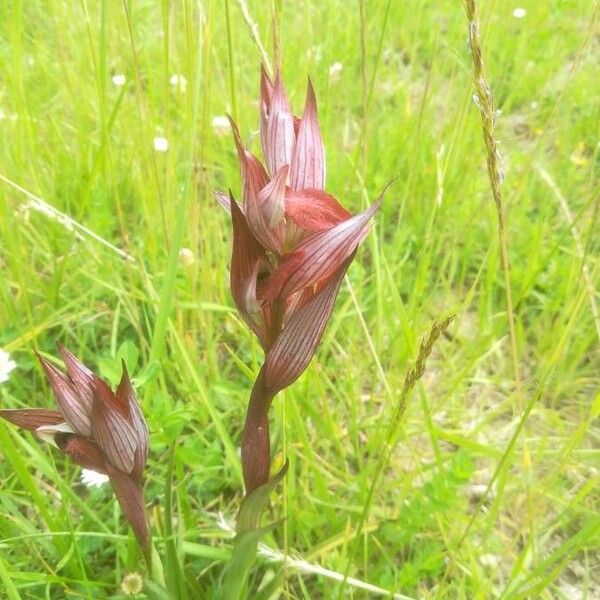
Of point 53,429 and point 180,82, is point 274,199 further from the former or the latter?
→ point 180,82

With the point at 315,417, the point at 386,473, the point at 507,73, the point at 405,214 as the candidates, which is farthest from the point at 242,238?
the point at 507,73

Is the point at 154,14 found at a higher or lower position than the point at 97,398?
higher

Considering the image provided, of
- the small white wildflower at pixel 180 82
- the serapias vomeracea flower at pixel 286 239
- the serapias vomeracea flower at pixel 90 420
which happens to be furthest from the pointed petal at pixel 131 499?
the small white wildflower at pixel 180 82

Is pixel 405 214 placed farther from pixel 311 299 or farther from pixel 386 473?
pixel 311 299

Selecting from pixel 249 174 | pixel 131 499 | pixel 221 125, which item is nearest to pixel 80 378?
pixel 131 499

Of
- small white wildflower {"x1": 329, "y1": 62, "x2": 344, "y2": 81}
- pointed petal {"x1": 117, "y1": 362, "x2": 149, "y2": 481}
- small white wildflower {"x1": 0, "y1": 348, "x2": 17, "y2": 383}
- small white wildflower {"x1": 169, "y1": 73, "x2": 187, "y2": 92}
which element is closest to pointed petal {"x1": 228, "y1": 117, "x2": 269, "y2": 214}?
pointed petal {"x1": 117, "y1": 362, "x2": 149, "y2": 481}
